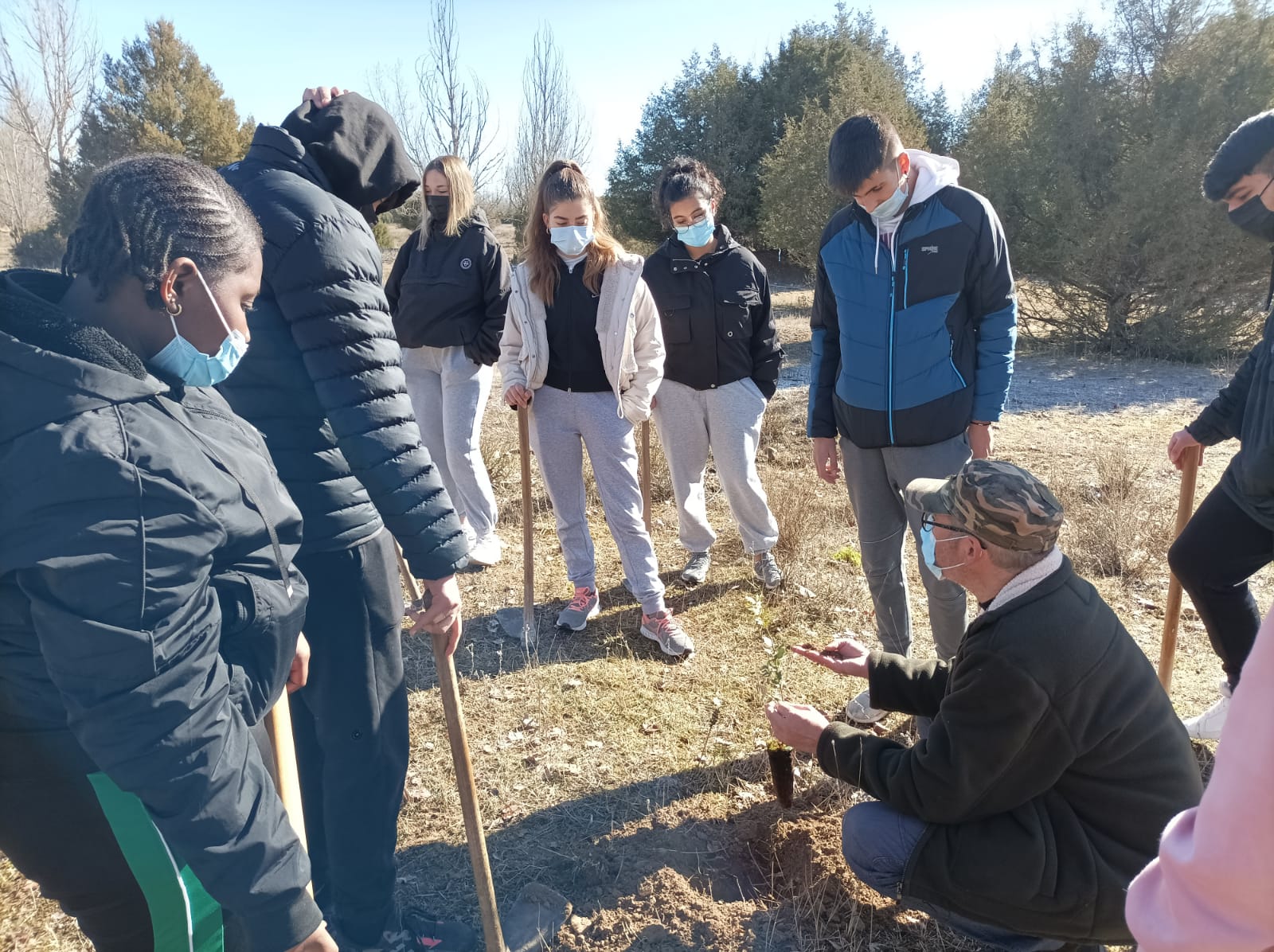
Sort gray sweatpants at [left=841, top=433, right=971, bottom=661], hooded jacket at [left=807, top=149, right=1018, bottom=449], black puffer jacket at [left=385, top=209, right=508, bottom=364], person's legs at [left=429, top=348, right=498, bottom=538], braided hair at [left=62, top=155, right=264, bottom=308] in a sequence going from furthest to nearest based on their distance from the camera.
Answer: person's legs at [left=429, top=348, right=498, bottom=538], black puffer jacket at [left=385, top=209, right=508, bottom=364], gray sweatpants at [left=841, top=433, right=971, bottom=661], hooded jacket at [left=807, top=149, right=1018, bottom=449], braided hair at [left=62, top=155, right=264, bottom=308]

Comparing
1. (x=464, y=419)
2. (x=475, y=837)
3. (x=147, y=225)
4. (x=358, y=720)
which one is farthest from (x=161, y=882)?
(x=464, y=419)

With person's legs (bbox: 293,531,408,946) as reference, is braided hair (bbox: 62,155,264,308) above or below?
above

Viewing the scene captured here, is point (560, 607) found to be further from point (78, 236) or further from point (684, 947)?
point (78, 236)

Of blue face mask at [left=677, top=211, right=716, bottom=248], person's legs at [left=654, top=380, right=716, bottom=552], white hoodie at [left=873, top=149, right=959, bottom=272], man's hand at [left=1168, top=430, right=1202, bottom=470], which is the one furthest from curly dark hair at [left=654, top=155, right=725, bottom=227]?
man's hand at [left=1168, top=430, right=1202, bottom=470]

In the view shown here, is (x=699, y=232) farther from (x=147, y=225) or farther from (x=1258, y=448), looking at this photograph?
(x=147, y=225)

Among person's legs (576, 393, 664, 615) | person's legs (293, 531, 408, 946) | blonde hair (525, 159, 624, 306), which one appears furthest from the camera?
person's legs (576, 393, 664, 615)

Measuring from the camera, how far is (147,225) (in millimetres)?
1381

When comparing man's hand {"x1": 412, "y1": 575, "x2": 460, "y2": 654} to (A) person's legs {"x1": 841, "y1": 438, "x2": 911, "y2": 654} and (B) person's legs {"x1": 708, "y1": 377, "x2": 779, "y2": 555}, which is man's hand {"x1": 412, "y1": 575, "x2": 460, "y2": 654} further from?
(B) person's legs {"x1": 708, "y1": 377, "x2": 779, "y2": 555}

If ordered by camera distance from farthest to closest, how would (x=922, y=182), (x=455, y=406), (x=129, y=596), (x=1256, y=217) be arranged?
(x=455, y=406) < (x=922, y=182) < (x=1256, y=217) < (x=129, y=596)

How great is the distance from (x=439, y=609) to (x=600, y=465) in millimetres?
2026

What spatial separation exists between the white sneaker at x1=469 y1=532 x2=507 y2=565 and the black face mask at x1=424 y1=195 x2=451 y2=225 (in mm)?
1909

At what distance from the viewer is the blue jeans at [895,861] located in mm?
2186

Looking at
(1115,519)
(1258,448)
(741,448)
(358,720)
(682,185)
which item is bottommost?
(1115,519)

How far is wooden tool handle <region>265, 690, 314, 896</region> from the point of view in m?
1.85
